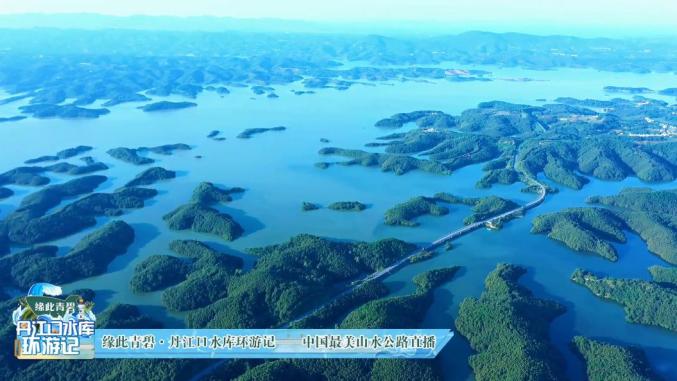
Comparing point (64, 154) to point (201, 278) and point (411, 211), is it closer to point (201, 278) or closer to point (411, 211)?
point (201, 278)

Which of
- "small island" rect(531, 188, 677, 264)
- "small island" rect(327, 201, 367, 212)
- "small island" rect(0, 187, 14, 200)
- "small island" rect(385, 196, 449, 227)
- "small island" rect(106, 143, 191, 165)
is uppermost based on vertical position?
"small island" rect(531, 188, 677, 264)

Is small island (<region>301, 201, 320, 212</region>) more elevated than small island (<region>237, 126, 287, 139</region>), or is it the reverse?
small island (<region>237, 126, 287, 139</region>)

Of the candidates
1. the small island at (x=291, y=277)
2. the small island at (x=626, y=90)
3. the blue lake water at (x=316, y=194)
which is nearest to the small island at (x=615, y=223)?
the blue lake water at (x=316, y=194)

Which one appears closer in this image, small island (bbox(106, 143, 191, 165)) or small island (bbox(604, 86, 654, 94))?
small island (bbox(106, 143, 191, 165))

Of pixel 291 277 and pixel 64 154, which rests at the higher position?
pixel 291 277

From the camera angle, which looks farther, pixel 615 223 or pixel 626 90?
pixel 626 90

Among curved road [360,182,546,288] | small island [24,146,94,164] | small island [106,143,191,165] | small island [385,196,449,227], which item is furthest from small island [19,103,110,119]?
curved road [360,182,546,288]

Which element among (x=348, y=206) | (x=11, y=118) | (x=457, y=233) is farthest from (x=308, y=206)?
(x=11, y=118)

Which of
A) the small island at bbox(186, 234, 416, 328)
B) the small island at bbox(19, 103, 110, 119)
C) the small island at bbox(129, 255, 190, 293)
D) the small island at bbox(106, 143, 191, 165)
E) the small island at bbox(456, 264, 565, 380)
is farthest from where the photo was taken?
the small island at bbox(19, 103, 110, 119)

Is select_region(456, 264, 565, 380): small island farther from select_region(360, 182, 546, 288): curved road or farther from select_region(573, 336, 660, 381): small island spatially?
select_region(360, 182, 546, 288): curved road

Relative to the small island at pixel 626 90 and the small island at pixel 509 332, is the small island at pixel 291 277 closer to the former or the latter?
the small island at pixel 509 332
